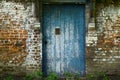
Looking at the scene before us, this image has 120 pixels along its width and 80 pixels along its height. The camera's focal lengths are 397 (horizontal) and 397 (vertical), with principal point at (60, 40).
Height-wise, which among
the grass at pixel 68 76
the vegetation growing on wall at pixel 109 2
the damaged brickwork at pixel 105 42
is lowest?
the grass at pixel 68 76

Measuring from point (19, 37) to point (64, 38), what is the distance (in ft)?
4.37

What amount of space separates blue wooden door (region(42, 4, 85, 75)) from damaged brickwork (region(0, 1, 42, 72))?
0.35 m

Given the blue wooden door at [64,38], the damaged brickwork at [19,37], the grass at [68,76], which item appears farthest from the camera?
the blue wooden door at [64,38]

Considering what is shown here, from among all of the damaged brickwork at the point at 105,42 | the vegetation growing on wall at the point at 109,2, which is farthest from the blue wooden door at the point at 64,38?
the vegetation growing on wall at the point at 109,2

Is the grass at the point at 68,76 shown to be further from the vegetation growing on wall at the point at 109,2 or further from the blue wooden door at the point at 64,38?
the vegetation growing on wall at the point at 109,2

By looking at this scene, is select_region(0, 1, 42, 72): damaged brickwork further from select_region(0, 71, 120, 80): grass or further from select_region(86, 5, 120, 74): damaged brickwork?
select_region(86, 5, 120, 74): damaged brickwork

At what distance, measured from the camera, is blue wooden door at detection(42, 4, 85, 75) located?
38.4ft

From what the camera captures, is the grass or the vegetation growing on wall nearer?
the grass

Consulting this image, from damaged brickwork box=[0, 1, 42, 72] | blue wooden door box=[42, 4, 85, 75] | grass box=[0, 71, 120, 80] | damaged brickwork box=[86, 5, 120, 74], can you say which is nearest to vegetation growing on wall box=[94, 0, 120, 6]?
damaged brickwork box=[86, 5, 120, 74]

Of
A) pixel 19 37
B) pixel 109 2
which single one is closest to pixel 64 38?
pixel 19 37

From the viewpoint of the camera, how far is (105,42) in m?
11.6

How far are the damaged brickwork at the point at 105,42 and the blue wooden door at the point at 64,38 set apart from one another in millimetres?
317

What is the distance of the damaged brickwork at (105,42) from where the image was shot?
1154cm

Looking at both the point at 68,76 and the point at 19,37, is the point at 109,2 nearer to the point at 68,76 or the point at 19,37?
the point at 68,76
